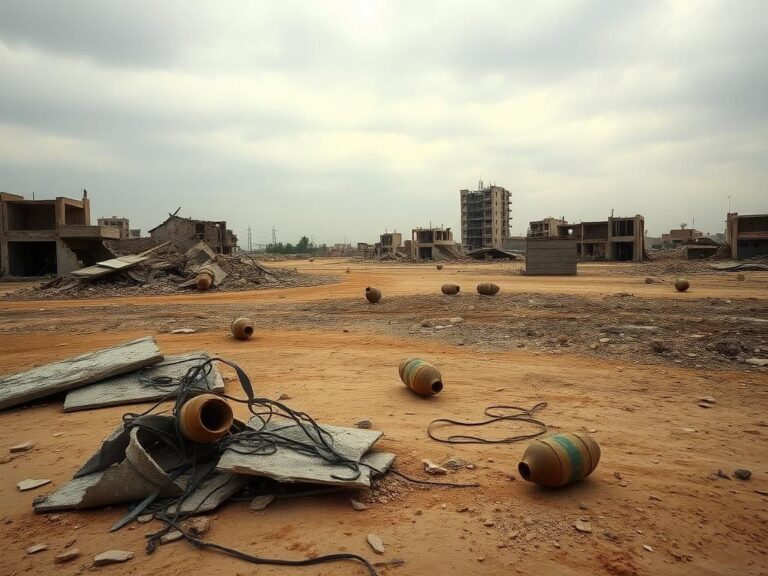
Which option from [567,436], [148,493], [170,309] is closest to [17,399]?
[148,493]

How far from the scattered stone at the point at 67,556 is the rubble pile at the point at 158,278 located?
18857 mm

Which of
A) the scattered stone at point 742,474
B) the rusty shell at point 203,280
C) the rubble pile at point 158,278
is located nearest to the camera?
the scattered stone at point 742,474

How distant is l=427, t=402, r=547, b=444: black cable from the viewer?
4.52 metres

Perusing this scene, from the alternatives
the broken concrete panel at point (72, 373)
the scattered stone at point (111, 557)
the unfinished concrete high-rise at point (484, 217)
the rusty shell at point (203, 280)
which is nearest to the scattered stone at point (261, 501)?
the scattered stone at point (111, 557)

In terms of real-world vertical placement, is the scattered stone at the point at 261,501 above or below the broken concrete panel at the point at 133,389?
below

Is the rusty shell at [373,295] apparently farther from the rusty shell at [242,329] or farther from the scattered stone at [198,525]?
the scattered stone at [198,525]

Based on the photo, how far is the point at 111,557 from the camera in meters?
2.85

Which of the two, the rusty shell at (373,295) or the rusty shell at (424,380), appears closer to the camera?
the rusty shell at (424,380)

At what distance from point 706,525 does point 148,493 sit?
373 cm

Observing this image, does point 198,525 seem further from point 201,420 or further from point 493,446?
point 493,446

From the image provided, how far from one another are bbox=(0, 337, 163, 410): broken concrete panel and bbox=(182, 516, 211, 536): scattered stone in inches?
139

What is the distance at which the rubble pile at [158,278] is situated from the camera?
2022cm

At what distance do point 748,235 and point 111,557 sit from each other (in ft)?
155

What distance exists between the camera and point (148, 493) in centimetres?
350
